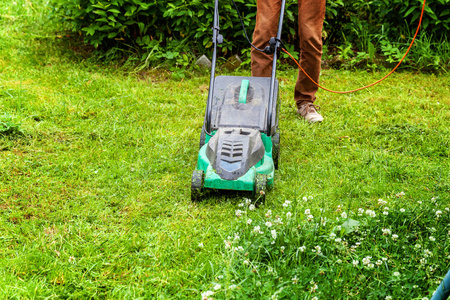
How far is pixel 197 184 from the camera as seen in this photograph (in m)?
2.38

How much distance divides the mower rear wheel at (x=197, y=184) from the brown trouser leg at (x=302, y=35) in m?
1.32

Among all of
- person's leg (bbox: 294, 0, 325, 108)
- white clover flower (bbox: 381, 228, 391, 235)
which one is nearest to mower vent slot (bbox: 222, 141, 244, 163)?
white clover flower (bbox: 381, 228, 391, 235)

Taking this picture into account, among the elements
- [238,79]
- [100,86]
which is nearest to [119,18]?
[100,86]

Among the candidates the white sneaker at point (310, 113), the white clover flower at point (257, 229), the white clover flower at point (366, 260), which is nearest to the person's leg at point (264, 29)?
the white sneaker at point (310, 113)

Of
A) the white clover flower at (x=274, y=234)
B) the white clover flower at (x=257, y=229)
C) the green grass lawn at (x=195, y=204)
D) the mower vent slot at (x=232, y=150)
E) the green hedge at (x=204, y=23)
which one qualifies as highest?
the green hedge at (x=204, y=23)

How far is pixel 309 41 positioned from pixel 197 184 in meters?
1.69

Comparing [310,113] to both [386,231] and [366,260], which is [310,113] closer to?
[386,231]

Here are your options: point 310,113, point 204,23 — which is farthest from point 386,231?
point 204,23

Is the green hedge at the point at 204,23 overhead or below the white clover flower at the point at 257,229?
overhead

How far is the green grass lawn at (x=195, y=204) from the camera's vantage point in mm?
1797

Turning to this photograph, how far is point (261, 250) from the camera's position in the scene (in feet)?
6.35

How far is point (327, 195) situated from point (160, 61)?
112 inches

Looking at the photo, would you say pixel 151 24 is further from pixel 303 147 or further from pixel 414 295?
pixel 414 295

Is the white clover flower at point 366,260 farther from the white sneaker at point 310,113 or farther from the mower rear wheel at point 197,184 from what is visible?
the white sneaker at point 310,113
